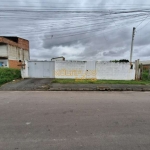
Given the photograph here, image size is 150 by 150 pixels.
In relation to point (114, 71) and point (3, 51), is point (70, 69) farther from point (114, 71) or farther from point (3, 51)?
point (3, 51)

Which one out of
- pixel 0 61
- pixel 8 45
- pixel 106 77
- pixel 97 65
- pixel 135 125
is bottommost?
pixel 135 125

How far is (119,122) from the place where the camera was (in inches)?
141

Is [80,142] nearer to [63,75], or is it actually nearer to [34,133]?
[34,133]

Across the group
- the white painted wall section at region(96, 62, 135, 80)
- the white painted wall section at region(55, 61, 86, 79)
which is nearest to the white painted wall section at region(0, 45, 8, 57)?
the white painted wall section at region(55, 61, 86, 79)

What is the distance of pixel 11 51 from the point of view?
24.0 meters

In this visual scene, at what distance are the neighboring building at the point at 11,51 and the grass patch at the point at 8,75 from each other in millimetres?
9773

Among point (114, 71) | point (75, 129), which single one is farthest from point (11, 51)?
point (75, 129)

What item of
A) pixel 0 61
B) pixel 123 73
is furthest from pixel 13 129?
pixel 0 61

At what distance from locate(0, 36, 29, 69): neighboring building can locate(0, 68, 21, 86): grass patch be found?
977 cm

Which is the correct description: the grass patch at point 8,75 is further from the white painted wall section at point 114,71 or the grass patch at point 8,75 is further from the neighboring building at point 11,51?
the white painted wall section at point 114,71

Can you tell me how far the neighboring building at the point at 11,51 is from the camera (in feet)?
73.9

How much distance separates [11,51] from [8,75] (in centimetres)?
1366

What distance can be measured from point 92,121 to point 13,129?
7.37 feet

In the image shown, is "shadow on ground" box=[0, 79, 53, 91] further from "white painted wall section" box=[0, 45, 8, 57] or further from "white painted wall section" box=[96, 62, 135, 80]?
"white painted wall section" box=[0, 45, 8, 57]
